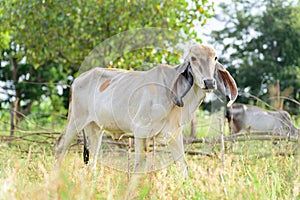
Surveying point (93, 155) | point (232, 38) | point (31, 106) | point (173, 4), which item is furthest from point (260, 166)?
point (232, 38)

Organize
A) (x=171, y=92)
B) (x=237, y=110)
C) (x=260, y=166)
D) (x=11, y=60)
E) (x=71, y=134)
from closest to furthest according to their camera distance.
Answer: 1. (x=260, y=166)
2. (x=171, y=92)
3. (x=71, y=134)
4. (x=237, y=110)
5. (x=11, y=60)

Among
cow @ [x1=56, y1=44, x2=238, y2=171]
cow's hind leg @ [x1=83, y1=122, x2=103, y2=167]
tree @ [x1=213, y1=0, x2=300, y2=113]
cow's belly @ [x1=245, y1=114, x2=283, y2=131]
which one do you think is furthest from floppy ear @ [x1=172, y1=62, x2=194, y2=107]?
tree @ [x1=213, y1=0, x2=300, y2=113]

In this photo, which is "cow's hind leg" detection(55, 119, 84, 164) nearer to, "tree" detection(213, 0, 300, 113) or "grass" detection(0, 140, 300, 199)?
"grass" detection(0, 140, 300, 199)

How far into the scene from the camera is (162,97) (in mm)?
4121

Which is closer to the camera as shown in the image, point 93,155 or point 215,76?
point 215,76

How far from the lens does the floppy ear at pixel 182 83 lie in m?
4.03

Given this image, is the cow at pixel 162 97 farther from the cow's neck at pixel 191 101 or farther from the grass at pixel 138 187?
the grass at pixel 138 187

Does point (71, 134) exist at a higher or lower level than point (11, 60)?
lower

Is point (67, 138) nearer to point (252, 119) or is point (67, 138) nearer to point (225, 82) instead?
point (225, 82)

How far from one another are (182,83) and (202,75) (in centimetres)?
27

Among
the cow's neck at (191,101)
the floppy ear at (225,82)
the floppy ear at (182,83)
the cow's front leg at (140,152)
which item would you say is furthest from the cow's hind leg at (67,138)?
the floppy ear at (225,82)

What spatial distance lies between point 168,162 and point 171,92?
0.64 metres

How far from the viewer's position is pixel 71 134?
5.19 m

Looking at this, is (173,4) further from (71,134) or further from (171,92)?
(171,92)
